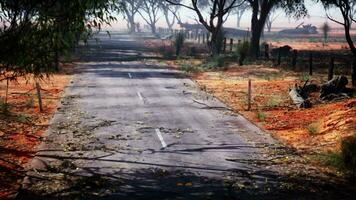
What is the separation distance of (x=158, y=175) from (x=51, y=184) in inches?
90.4

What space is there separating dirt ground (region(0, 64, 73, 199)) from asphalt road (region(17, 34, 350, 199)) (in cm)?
36

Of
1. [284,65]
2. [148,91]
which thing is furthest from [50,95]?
[284,65]

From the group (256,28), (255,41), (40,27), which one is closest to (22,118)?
(40,27)

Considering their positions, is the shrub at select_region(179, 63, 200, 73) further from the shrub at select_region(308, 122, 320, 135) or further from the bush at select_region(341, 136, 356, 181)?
the bush at select_region(341, 136, 356, 181)

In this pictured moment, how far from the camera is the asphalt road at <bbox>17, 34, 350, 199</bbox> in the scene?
31.5 feet

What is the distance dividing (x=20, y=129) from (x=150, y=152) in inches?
205

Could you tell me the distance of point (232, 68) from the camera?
110 ft

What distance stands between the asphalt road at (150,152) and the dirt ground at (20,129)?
1.19 ft

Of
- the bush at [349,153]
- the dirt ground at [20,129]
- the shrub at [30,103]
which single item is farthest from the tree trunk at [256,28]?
the bush at [349,153]

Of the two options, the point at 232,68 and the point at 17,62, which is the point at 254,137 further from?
the point at 232,68

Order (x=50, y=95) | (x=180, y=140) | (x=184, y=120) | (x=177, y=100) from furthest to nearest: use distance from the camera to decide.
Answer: (x=50, y=95) → (x=177, y=100) → (x=184, y=120) → (x=180, y=140)

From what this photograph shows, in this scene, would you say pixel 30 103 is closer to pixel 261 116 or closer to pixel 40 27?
pixel 261 116

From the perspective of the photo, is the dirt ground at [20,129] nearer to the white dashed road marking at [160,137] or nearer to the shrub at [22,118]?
the shrub at [22,118]

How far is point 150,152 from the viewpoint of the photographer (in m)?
12.3
